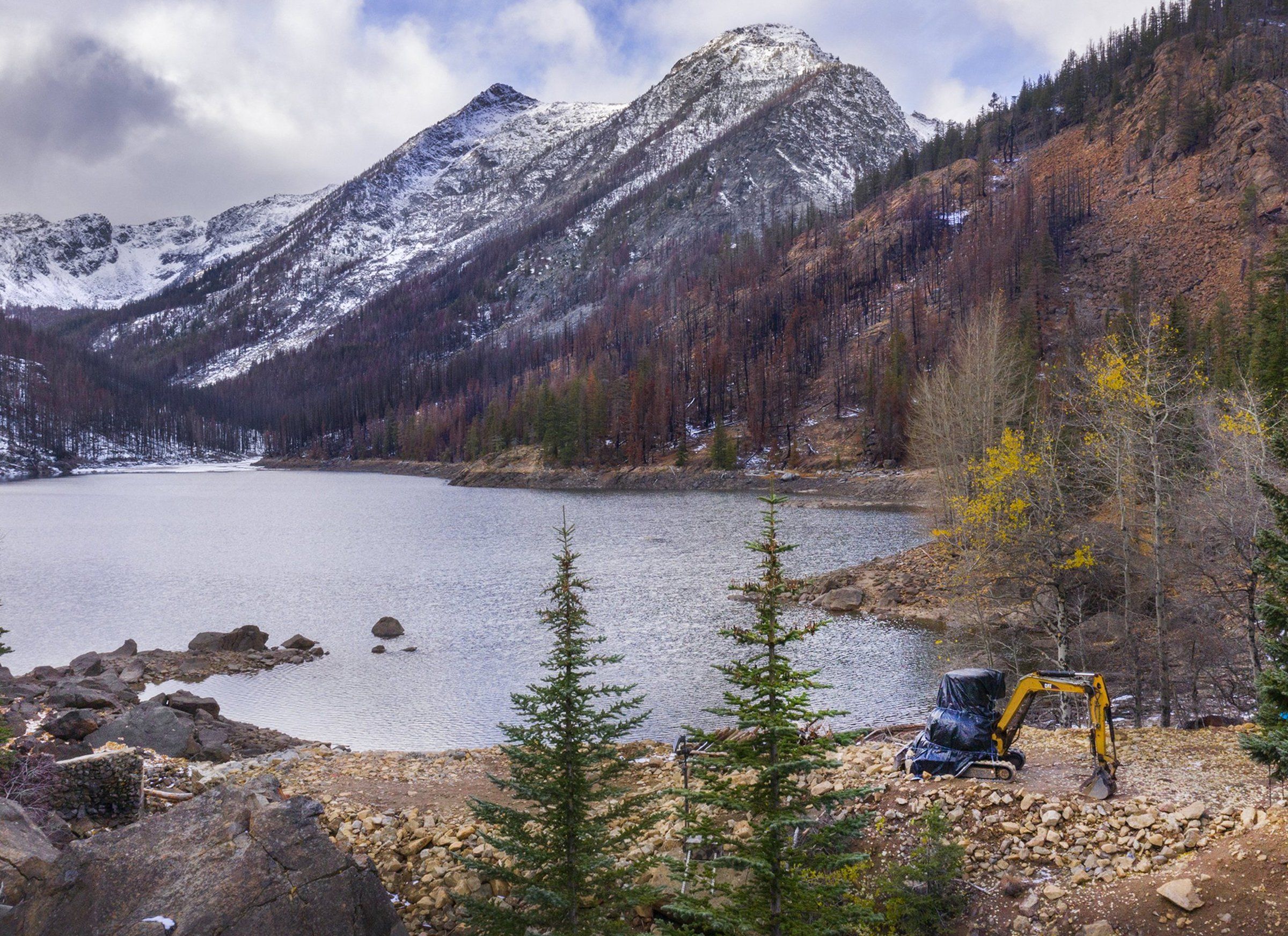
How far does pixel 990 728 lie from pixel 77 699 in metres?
22.6

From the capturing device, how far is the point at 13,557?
4934cm

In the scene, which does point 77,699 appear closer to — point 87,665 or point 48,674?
point 48,674

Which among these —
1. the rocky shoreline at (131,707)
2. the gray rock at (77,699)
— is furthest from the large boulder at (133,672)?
the gray rock at (77,699)

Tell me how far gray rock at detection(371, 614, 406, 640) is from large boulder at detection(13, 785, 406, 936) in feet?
78.1

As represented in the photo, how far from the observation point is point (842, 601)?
35875 mm

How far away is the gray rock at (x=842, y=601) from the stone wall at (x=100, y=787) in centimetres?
2868

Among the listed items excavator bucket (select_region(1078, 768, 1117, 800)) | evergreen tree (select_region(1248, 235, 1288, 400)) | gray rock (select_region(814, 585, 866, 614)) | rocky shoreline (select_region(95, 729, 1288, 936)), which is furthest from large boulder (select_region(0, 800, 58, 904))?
evergreen tree (select_region(1248, 235, 1288, 400))

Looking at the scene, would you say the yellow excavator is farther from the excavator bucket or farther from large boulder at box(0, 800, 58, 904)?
large boulder at box(0, 800, 58, 904)

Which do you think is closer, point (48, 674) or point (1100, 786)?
point (1100, 786)

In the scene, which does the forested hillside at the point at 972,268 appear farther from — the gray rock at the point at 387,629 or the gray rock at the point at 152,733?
the gray rock at the point at 152,733

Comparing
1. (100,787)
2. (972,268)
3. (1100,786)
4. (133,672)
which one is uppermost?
(972,268)

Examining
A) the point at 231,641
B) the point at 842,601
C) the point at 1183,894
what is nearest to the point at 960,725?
the point at 1183,894

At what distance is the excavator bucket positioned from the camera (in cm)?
1106

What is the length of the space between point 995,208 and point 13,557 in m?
150
